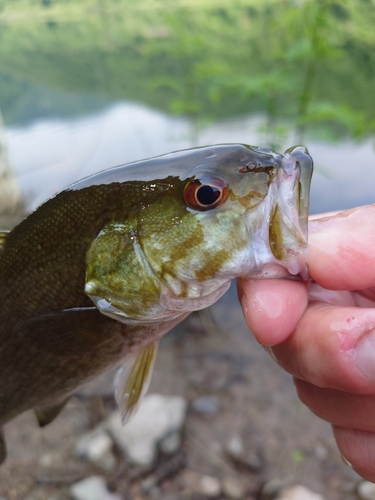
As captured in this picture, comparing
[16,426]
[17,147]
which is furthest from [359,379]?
[17,147]

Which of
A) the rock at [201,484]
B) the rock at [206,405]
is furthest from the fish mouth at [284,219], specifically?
the rock at [206,405]

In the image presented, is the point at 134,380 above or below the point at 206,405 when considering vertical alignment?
above

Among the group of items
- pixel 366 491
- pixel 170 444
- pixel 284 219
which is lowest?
pixel 366 491

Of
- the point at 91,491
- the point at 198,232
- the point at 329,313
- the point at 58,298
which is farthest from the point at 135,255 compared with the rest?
the point at 91,491

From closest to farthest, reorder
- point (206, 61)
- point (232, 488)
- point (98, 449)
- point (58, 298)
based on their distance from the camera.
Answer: point (58, 298) → point (232, 488) → point (98, 449) → point (206, 61)

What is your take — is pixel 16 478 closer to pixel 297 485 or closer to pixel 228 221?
pixel 297 485

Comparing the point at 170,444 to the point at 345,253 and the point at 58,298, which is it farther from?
the point at 345,253

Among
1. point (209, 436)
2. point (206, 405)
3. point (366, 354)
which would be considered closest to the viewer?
point (366, 354)

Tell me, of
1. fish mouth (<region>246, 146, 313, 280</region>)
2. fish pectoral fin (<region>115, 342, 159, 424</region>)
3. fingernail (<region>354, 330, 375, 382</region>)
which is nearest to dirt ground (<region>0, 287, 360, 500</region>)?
fish pectoral fin (<region>115, 342, 159, 424</region>)
